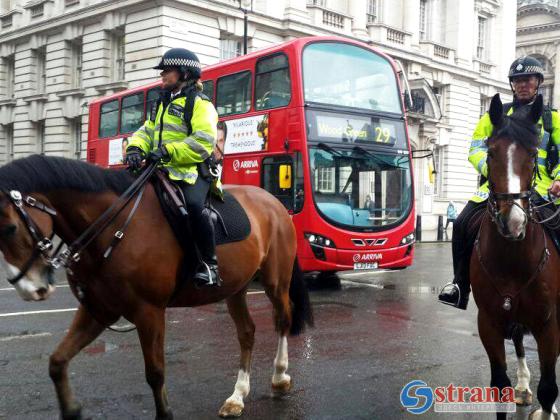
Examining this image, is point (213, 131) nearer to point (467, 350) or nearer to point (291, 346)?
point (291, 346)

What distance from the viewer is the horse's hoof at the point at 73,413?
389cm

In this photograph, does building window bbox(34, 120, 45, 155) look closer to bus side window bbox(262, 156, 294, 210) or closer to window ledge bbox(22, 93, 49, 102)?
window ledge bbox(22, 93, 49, 102)

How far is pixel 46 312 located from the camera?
339 inches

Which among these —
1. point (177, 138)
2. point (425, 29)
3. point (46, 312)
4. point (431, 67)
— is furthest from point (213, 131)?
point (425, 29)

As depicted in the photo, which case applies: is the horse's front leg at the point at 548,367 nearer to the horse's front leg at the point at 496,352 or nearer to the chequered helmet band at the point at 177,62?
the horse's front leg at the point at 496,352

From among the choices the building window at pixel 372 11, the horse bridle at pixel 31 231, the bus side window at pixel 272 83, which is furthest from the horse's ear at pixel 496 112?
Answer: the building window at pixel 372 11

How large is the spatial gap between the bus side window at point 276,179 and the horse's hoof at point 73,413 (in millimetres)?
7515

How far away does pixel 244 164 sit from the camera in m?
12.3

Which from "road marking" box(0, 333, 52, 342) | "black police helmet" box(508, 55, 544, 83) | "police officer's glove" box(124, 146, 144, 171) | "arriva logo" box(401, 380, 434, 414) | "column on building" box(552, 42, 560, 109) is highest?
"column on building" box(552, 42, 560, 109)

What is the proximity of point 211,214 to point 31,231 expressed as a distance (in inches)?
55.6

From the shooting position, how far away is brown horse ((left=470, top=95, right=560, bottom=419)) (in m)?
3.78

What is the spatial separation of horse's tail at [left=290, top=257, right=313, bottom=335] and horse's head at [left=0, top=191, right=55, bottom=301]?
2646mm

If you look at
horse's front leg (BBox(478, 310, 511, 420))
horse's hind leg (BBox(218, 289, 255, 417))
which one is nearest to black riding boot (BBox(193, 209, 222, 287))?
horse's hind leg (BBox(218, 289, 255, 417))

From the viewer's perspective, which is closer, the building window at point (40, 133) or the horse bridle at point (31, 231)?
the horse bridle at point (31, 231)
